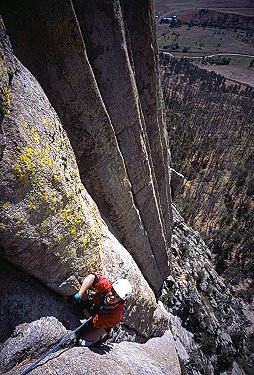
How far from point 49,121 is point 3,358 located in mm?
3632

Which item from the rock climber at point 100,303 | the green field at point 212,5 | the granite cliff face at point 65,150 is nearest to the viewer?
the granite cliff face at point 65,150

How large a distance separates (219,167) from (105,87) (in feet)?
105

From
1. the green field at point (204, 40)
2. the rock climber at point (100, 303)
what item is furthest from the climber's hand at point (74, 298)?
the green field at point (204, 40)

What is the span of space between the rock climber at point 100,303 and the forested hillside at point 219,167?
1980 cm

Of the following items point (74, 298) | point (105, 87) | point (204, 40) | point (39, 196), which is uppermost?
point (105, 87)

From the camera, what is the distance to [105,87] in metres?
5.48

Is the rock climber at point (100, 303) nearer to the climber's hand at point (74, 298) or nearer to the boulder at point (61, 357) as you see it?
the climber's hand at point (74, 298)

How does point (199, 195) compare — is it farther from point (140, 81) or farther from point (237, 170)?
point (140, 81)

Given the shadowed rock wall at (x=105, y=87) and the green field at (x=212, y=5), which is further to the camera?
the green field at (x=212, y=5)

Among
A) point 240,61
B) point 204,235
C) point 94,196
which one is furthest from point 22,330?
point 240,61

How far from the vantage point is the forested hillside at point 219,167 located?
2483cm

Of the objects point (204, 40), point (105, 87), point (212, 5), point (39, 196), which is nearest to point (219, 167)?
point (105, 87)

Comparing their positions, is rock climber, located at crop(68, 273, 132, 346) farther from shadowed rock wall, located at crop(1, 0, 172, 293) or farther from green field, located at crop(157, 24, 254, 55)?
green field, located at crop(157, 24, 254, 55)

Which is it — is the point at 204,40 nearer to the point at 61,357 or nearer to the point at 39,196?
the point at 39,196
